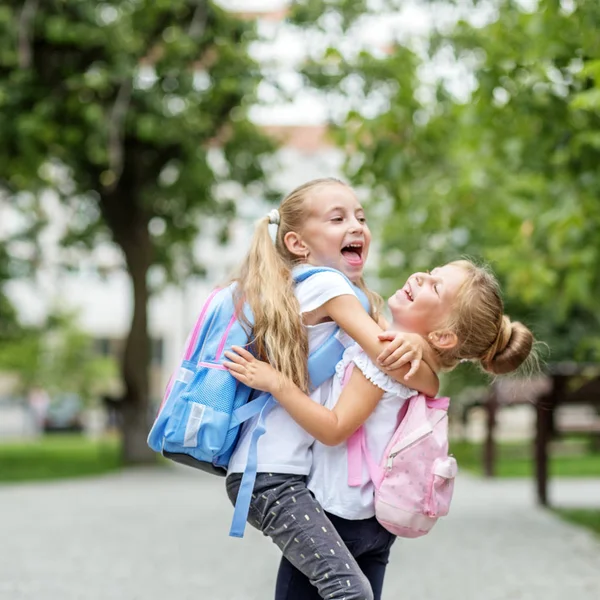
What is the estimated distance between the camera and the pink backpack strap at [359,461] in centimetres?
331

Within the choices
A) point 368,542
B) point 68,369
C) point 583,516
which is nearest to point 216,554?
point 583,516

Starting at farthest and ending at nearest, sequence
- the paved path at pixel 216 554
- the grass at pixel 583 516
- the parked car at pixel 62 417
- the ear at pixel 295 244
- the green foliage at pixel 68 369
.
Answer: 1. the parked car at pixel 62 417
2. the green foliage at pixel 68 369
3. the grass at pixel 583 516
4. the paved path at pixel 216 554
5. the ear at pixel 295 244

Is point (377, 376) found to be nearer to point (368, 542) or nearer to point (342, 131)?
point (368, 542)

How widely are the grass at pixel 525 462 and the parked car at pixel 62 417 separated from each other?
32.0 m

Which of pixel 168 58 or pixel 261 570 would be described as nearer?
pixel 261 570

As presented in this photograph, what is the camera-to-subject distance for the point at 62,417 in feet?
182

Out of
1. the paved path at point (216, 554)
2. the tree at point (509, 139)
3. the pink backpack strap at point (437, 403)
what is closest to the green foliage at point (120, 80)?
the tree at point (509, 139)

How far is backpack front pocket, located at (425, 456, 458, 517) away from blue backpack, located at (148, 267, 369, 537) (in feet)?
1.24

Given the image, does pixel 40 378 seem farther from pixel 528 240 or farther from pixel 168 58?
pixel 528 240

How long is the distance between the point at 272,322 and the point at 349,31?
1204 centimetres

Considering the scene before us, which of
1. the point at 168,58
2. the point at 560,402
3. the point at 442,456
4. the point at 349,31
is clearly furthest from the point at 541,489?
the point at 442,456

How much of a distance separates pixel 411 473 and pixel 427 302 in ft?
1.47

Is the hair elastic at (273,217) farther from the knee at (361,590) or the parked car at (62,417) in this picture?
the parked car at (62,417)

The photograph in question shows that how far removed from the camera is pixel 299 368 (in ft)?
10.9
